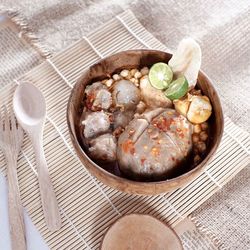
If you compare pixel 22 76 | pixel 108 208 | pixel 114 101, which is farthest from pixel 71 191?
pixel 22 76

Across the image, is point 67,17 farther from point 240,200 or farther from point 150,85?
point 240,200

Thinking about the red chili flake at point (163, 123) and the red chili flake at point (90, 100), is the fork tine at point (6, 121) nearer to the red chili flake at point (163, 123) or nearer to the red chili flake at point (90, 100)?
the red chili flake at point (90, 100)

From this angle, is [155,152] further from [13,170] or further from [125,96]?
[13,170]

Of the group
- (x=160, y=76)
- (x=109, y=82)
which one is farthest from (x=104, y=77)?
(x=160, y=76)

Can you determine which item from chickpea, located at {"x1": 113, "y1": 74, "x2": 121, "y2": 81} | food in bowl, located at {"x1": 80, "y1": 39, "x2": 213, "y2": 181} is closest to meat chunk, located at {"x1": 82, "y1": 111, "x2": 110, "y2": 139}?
food in bowl, located at {"x1": 80, "y1": 39, "x2": 213, "y2": 181}

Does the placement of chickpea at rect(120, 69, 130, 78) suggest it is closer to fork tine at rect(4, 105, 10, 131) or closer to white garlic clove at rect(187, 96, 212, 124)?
white garlic clove at rect(187, 96, 212, 124)

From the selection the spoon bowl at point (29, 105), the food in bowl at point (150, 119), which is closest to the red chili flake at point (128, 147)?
the food in bowl at point (150, 119)
